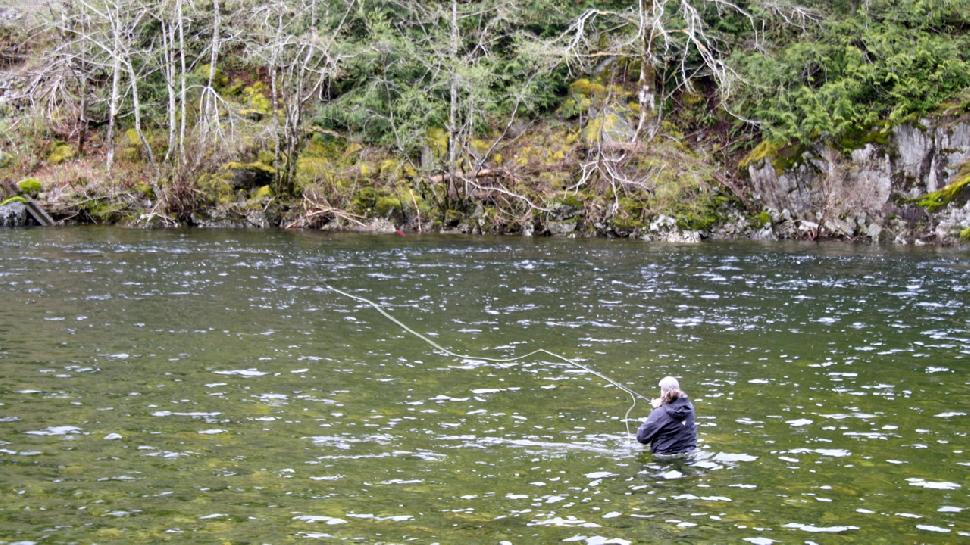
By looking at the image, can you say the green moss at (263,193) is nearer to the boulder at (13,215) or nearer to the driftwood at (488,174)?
the driftwood at (488,174)

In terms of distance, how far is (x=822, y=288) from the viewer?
26609mm

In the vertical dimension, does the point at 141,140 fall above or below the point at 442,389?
above

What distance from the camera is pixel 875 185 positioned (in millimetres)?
39875

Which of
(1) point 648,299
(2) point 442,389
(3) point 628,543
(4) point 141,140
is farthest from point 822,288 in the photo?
(4) point 141,140

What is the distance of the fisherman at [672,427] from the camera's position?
12.3m

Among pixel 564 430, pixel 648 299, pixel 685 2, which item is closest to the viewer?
pixel 564 430

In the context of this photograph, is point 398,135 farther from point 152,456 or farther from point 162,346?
point 152,456

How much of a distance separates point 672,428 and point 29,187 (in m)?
40.8

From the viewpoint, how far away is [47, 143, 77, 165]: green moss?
48.4 meters

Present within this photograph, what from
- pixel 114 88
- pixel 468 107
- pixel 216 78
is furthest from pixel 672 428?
pixel 216 78

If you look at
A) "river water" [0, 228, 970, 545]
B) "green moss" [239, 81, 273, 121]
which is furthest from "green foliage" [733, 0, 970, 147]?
"green moss" [239, 81, 273, 121]

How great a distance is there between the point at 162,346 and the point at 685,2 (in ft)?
105

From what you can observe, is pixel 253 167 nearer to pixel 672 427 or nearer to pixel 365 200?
pixel 365 200

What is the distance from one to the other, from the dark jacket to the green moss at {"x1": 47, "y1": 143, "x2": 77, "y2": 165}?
4326 centimetres
